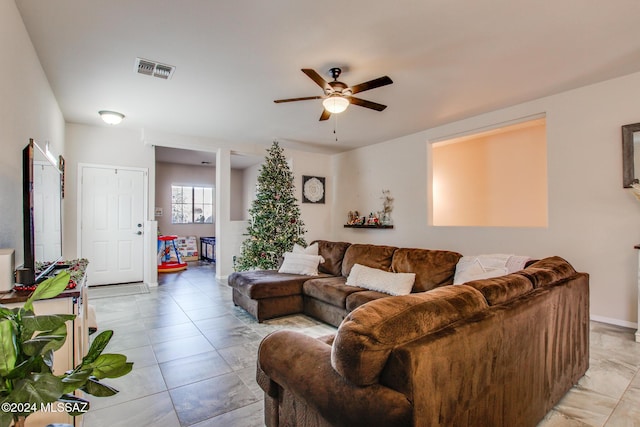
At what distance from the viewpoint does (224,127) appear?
5219 mm

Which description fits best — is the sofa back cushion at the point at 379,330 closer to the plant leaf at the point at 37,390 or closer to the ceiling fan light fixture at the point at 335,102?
the plant leaf at the point at 37,390

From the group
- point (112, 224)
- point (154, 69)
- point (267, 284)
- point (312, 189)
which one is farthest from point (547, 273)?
point (112, 224)

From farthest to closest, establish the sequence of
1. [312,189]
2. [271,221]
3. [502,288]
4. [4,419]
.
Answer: [312,189] → [271,221] → [502,288] → [4,419]

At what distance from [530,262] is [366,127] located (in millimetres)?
3287

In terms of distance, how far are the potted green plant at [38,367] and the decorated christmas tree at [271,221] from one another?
434 centimetres

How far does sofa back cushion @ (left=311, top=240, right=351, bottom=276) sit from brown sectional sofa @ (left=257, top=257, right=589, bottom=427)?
2.41 metres

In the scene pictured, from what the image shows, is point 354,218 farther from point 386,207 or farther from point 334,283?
point 334,283

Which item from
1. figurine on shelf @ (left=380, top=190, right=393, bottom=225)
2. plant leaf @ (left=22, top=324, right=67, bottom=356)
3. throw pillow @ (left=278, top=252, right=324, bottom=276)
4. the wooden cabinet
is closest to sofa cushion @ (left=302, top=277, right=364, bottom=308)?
throw pillow @ (left=278, top=252, right=324, bottom=276)

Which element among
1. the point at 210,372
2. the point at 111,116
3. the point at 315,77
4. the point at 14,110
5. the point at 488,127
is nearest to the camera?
the point at 14,110

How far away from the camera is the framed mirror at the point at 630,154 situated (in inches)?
129

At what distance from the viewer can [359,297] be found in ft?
10.2

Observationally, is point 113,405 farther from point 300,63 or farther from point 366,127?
point 366,127

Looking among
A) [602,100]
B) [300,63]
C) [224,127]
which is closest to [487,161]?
[602,100]

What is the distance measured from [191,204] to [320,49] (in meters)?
7.49
